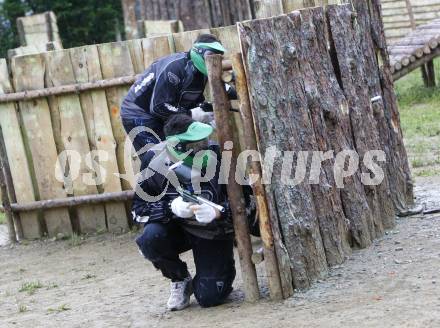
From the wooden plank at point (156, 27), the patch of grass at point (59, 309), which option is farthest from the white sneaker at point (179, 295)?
the wooden plank at point (156, 27)

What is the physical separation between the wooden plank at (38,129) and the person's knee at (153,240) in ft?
9.13

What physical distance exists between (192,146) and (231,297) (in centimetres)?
99

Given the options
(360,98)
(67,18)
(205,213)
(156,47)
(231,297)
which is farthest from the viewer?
(67,18)

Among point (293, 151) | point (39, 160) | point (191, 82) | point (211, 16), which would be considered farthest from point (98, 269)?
point (211, 16)

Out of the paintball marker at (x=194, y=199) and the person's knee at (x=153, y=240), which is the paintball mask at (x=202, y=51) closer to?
the paintball marker at (x=194, y=199)

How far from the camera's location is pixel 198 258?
582 centimetres

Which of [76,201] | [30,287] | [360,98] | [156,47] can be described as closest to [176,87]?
[360,98]

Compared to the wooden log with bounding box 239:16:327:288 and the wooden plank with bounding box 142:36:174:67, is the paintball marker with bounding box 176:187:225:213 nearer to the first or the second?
the wooden log with bounding box 239:16:327:288

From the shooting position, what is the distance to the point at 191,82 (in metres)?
6.25

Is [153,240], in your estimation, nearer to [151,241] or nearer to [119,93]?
[151,241]

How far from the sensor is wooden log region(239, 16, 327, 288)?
18.0 feet

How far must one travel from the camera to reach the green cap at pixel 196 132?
5.65 meters

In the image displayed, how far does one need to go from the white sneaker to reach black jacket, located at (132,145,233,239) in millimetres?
363

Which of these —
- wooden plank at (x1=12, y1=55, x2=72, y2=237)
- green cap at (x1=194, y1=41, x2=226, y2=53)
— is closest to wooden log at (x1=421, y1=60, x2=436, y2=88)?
wooden plank at (x1=12, y1=55, x2=72, y2=237)
